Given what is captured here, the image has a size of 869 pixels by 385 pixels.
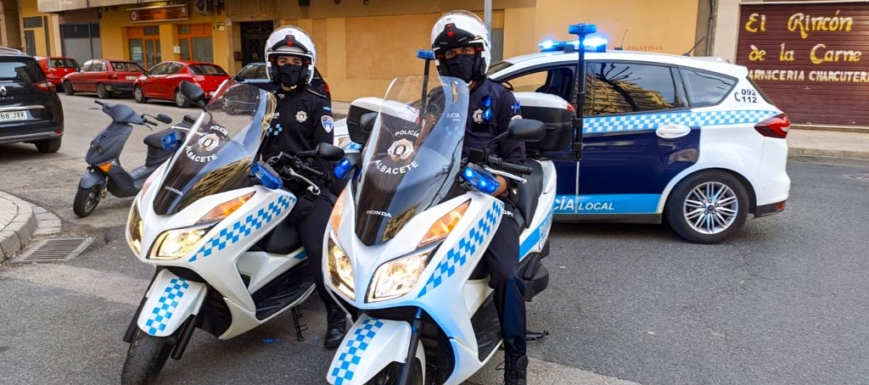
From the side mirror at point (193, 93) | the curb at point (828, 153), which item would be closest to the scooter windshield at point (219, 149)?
the side mirror at point (193, 93)

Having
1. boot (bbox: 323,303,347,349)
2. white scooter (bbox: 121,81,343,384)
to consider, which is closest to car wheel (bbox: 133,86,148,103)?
white scooter (bbox: 121,81,343,384)

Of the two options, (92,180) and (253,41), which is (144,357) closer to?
(92,180)

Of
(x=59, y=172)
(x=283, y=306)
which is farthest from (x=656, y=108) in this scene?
(x=59, y=172)

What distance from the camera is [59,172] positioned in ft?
30.1

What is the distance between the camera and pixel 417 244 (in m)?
2.68

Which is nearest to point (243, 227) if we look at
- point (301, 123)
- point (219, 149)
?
point (219, 149)

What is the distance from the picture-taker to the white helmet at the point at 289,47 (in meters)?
3.94

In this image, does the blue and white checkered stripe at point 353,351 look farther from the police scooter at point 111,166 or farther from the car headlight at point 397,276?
the police scooter at point 111,166

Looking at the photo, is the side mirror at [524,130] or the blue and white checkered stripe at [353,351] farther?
the side mirror at [524,130]

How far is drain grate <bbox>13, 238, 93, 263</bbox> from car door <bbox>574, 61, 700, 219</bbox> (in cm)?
456

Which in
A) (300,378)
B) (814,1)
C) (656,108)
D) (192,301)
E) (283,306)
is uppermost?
(814,1)

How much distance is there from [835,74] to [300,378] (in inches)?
613

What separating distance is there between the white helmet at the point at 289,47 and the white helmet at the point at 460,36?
2.78 feet

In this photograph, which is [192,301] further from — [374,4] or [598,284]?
[374,4]
